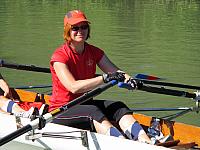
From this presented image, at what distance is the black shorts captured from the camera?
529 cm

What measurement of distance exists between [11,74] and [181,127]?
21.2ft

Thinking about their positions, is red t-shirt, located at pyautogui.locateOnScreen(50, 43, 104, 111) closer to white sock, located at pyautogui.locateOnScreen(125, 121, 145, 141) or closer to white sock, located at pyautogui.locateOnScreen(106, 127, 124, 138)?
white sock, located at pyautogui.locateOnScreen(106, 127, 124, 138)

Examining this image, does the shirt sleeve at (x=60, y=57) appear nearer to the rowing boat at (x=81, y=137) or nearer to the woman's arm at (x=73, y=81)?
the woman's arm at (x=73, y=81)

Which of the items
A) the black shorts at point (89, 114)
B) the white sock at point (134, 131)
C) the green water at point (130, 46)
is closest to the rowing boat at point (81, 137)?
the black shorts at point (89, 114)

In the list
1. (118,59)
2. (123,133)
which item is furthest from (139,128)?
(118,59)

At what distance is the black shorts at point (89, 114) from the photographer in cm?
529

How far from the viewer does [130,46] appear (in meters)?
16.6

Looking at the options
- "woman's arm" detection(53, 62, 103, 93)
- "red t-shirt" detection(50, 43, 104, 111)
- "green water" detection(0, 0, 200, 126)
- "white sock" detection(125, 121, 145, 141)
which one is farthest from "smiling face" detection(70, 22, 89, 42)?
"green water" detection(0, 0, 200, 126)

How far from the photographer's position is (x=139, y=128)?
516 cm

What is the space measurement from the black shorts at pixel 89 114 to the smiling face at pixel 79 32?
711mm

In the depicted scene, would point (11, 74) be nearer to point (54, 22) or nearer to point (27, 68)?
point (27, 68)

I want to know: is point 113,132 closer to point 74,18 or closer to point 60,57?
point 60,57

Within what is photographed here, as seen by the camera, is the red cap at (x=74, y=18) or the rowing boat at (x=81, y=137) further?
the red cap at (x=74, y=18)

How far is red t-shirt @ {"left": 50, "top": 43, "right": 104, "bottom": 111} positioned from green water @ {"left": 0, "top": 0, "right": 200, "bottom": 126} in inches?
123
